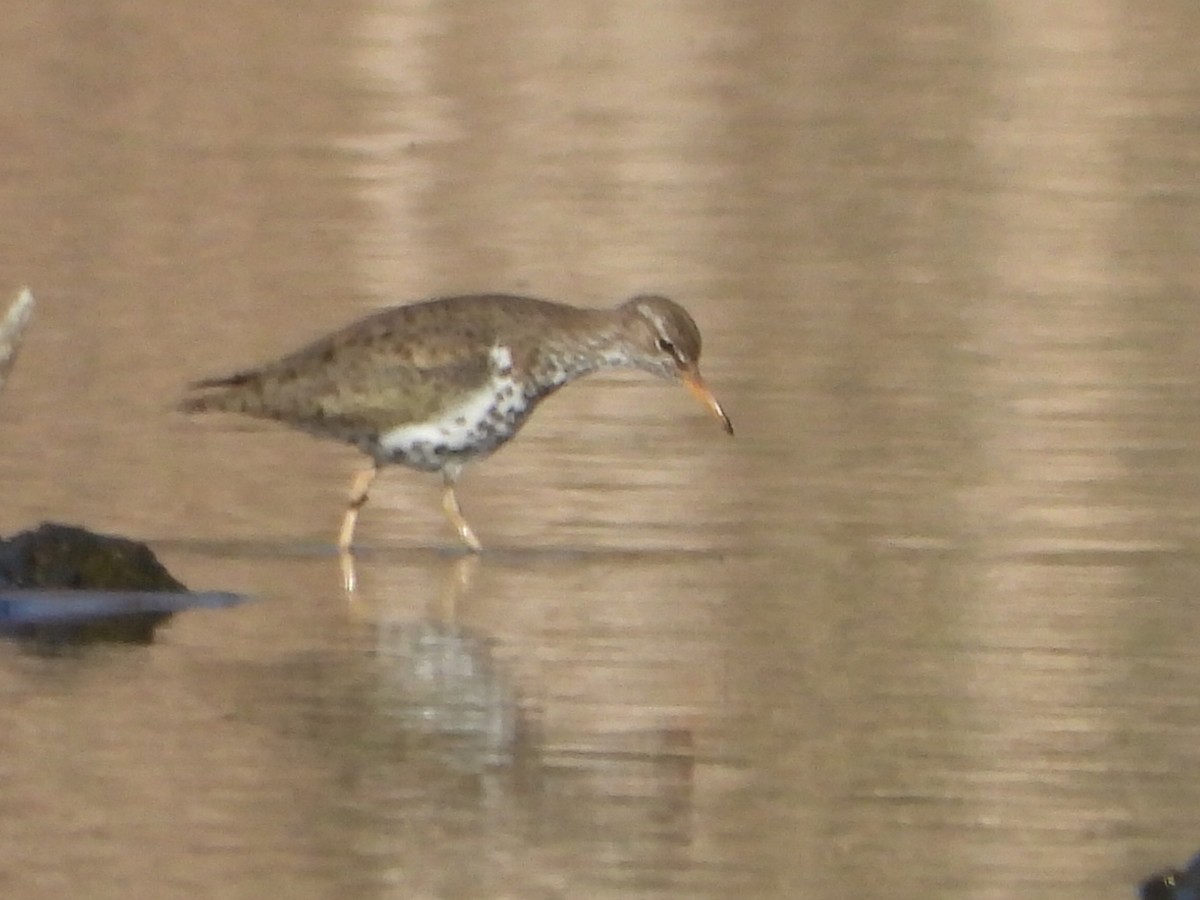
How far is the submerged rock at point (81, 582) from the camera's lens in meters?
7.97

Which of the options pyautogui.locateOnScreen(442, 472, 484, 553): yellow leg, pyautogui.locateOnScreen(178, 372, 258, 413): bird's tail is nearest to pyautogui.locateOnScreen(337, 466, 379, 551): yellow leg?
pyautogui.locateOnScreen(442, 472, 484, 553): yellow leg

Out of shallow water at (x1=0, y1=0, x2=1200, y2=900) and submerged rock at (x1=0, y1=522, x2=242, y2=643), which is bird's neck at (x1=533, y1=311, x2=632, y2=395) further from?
submerged rock at (x1=0, y1=522, x2=242, y2=643)

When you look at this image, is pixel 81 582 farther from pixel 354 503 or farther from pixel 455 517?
pixel 455 517

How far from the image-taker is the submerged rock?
26.1ft

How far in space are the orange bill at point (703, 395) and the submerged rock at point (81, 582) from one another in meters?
1.94

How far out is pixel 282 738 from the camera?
6.84 metres

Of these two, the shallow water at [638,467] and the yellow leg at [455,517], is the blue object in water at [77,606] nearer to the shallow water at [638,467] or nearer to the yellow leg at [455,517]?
the shallow water at [638,467]

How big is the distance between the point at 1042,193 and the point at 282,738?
9.13m

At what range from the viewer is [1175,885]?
566 cm

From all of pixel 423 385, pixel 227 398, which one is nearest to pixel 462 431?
pixel 423 385

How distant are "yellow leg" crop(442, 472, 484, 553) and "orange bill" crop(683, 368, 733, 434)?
75 cm

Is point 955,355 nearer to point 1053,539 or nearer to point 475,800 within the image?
point 1053,539

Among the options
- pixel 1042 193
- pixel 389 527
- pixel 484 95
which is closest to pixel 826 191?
pixel 1042 193

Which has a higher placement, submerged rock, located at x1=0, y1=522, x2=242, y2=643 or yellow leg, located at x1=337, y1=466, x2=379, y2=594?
submerged rock, located at x1=0, y1=522, x2=242, y2=643
